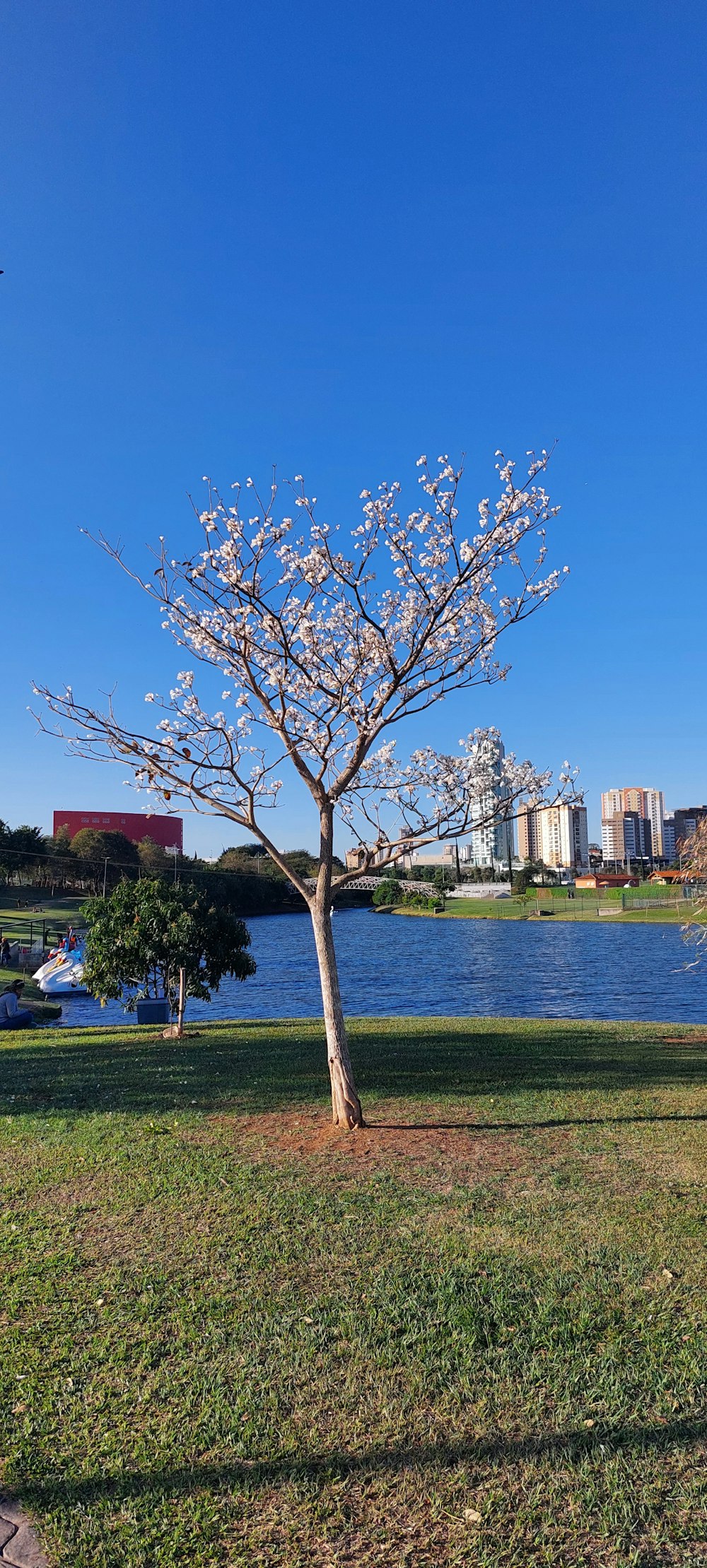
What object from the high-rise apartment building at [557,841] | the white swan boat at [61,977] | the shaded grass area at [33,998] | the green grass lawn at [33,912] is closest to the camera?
the shaded grass area at [33,998]

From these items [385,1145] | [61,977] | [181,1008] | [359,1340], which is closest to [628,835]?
[61,977]

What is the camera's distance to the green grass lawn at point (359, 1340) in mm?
2924

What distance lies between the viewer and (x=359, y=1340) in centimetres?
401

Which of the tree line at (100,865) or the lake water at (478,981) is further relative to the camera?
the tree line at (100,865)

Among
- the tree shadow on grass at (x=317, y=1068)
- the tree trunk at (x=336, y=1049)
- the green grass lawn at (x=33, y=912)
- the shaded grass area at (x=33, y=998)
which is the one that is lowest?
Answer: the shaded grass area at (x=33, y=998)

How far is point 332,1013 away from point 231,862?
251ft

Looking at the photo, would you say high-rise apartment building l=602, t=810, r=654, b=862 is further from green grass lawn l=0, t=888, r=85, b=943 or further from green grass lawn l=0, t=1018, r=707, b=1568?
green grass lawn l=0, t=1018, r=707, b=1568

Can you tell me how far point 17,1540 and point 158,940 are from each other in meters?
13.5

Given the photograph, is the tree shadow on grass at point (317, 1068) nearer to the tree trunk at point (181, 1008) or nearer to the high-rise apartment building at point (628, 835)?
the tree trunk at point (181, 1008)

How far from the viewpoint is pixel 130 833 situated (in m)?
82.6

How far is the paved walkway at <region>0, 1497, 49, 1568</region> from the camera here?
9.24 ft

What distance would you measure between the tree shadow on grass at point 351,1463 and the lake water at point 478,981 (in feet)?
56.4

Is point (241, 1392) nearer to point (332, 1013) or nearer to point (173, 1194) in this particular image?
point (173, 1194)

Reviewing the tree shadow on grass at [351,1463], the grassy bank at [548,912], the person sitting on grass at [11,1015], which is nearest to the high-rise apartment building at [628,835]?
the grassy bank at [548,912]
